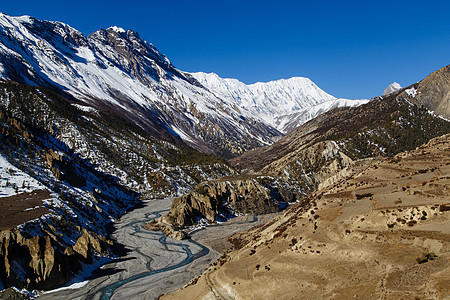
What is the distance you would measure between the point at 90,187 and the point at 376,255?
106479 millimetres

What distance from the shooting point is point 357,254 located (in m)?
30.6

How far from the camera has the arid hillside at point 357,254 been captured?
25797 mm

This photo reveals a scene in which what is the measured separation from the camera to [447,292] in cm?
2170

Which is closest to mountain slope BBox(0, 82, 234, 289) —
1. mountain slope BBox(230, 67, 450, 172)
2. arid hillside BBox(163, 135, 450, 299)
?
arid hillside BBox(163, 135, 450, 299)

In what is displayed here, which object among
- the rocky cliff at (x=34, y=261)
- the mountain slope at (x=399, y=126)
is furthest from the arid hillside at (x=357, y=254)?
the mountain slope at (x=399, y=126)

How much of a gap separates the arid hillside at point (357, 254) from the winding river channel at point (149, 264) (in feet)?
43.2

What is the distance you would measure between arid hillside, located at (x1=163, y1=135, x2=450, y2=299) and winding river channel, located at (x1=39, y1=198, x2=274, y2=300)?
13153 millimetres

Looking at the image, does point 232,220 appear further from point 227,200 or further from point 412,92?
point 412,92

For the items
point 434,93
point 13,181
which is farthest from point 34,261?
point 434,93

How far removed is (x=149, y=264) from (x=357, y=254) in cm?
4351

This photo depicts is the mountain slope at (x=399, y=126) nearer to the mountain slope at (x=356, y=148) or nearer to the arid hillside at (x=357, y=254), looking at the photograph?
the mountain slope at (x=356, y=148)

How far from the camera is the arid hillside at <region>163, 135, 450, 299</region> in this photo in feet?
84.6

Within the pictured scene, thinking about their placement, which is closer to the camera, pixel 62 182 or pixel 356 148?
pixel 62 182

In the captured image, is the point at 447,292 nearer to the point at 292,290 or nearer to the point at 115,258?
the point at 292,290
